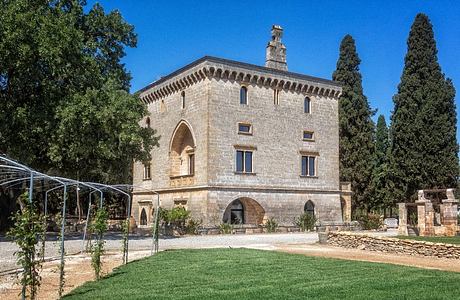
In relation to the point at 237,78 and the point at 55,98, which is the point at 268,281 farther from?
the point at 237,78

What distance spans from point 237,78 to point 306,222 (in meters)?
10.2

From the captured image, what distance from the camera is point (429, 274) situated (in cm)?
1212

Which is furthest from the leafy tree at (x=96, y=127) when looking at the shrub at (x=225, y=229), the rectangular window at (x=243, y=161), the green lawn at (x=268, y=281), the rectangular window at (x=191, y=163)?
the rectangular window at (x=191, y=163)

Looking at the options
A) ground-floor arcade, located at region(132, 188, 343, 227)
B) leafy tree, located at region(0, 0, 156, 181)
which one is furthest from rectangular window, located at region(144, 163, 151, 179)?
leafy tree, located at region(0, 0, 156, 181)

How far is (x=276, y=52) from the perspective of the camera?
37.5m

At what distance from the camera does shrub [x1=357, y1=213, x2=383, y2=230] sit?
37.1 m

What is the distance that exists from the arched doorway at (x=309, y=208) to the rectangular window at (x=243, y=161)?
5.16 meters

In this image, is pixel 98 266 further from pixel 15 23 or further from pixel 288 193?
pixel 288 193

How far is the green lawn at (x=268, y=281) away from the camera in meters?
9.54

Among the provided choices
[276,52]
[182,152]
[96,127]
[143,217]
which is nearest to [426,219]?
[276,52]

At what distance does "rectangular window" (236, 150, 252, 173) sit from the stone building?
0.22 feet

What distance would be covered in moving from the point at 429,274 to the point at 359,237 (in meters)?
8.68

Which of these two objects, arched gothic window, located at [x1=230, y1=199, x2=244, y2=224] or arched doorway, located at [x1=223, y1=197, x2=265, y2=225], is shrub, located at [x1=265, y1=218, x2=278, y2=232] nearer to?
arched doorway, located at [x1=223, y1=197, x2=265, y2=225]

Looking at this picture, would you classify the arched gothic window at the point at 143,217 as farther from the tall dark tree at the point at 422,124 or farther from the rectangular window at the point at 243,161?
the tall dark tree at the point at 422,124
